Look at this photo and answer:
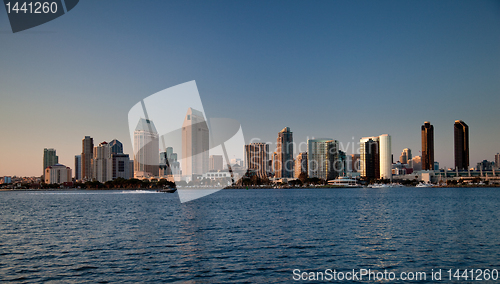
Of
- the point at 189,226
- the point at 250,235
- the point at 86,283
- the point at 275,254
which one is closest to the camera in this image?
the point at 86,283

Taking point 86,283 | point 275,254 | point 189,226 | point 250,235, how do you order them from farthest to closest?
point 189,226 → point 250,235 → point 275,254 → point 86,283

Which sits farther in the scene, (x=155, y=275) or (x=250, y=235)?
(x=250, y=235)

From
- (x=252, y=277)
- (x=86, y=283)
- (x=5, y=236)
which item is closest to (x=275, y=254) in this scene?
(x=252, y=277)

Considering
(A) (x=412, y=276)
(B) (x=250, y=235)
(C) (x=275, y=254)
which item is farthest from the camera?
(B) (x=250, y=235)

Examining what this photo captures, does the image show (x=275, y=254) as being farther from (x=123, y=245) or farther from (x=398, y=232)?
(x=398, y=232)

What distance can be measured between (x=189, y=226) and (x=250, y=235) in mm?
10033

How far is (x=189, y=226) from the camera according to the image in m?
44.1

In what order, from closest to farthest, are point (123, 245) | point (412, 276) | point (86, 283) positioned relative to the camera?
point (86, 283) < point (412, 276) < point (123, 245)

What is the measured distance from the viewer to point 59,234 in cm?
3897

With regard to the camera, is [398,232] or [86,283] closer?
[86,283]

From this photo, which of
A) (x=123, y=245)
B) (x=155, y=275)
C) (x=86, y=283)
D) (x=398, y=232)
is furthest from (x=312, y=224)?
(x=86, y=283)

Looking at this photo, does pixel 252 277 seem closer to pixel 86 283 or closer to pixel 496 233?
pixel 86 283

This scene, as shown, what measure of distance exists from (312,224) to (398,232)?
10225 millimetres

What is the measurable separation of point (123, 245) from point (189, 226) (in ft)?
42.1
